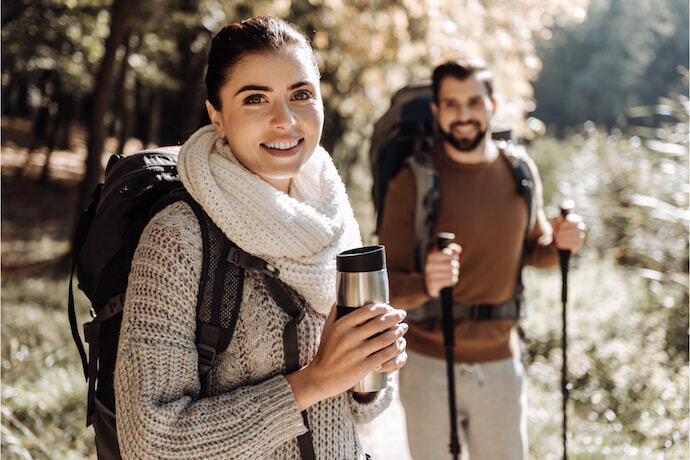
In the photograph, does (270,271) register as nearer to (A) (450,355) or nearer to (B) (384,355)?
(B) (384,355)

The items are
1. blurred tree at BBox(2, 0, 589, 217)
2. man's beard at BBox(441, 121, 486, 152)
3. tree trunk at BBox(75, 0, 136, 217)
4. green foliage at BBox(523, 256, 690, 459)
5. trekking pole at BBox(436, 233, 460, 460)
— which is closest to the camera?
trekking pole at BBox(436, 233, 460, 460)

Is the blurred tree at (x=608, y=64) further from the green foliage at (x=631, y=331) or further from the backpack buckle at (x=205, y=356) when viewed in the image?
the backpack buckle at (x=205, y=356)

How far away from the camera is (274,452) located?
5.55 feet

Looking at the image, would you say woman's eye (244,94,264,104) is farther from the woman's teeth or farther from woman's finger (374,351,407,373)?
woman's finger (374,351,407,373)

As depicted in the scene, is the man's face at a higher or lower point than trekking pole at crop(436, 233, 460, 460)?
higher

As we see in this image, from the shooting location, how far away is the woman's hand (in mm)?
1495

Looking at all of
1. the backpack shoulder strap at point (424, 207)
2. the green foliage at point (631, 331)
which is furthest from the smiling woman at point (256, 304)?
the green foliage at point (631, 331)

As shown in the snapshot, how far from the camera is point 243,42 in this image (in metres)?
1.70

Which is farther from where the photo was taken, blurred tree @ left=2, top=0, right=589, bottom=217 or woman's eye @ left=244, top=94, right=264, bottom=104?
blurred tree @ left=2, top=0, right=589, bottom=217

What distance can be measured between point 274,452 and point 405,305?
1428 mm

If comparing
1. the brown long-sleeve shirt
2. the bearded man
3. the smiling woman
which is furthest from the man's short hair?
the smiling woman

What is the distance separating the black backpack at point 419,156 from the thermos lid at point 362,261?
63.8 inches

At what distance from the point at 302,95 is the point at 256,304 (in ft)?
2.08

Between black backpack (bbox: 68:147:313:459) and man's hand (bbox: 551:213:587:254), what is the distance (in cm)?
199
